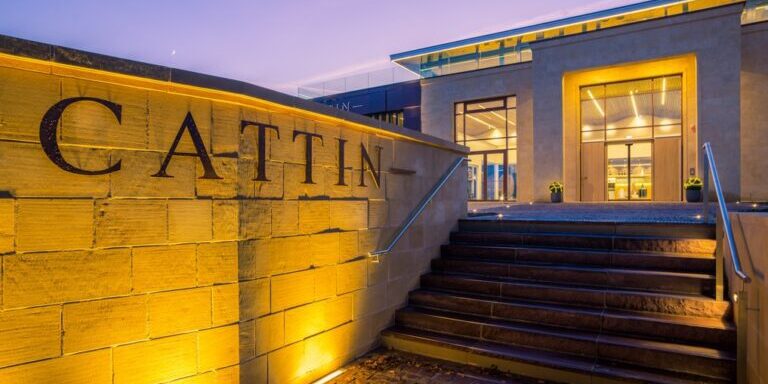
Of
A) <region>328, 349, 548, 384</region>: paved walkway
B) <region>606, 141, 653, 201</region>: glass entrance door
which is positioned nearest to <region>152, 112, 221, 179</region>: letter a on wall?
<region>328, 349, 548, 384</region>: paved walkway

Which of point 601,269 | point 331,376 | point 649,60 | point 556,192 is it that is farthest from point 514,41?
point 331,376

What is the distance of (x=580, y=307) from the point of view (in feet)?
16.1

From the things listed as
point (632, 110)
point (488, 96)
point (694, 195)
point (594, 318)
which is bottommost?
point (594, 318)

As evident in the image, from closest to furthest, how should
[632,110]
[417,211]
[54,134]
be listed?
1. [54,134]
2. [417,211]
3. [632,110]

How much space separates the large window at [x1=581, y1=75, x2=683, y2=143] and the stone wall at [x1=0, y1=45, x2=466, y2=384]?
1498cm

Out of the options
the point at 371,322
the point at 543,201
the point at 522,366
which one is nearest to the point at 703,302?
the point at 522,366

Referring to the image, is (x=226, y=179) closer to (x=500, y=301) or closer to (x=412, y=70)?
(x=500, y=301)

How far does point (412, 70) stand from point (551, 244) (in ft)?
61.0

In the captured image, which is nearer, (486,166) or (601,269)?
(601,269)

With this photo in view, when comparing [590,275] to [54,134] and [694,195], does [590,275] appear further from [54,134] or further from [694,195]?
[694,195]

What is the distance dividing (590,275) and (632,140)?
13737 mm

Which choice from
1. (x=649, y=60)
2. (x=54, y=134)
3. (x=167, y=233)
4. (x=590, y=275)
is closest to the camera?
(x=54, y=134)

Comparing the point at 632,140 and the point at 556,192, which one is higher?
the point at 632,140

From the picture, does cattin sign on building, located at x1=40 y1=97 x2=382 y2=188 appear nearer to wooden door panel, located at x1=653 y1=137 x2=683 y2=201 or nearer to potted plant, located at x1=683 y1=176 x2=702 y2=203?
potted plant, located at x1=683 y1=176 x2=702 y2=203
